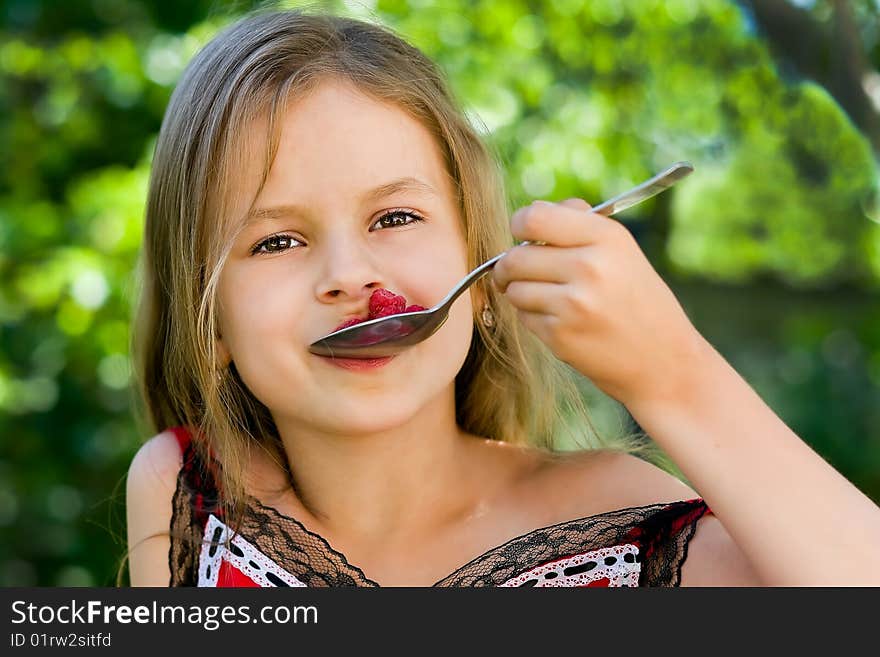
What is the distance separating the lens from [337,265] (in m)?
1.21

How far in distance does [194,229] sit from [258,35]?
283 mm

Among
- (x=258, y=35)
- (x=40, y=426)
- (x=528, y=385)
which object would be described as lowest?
(x=528, y=385)

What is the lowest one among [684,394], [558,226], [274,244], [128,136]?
[684,394]

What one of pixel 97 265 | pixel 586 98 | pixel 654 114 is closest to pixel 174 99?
pixel 97 265

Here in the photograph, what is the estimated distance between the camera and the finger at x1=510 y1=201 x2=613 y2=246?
0.95 meters

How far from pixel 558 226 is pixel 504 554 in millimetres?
523

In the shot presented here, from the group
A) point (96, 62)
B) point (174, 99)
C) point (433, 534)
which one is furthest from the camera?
point (96, 62)

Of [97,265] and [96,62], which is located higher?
[96,62]

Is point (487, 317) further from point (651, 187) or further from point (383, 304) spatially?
point (651, 187)

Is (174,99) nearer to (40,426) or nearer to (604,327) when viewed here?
(604,327)

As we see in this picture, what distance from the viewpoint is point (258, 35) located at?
4.70ft

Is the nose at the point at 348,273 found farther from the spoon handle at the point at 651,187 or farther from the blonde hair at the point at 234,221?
the spoon handle at the point at 651,187

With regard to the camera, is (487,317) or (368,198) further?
(487,317)

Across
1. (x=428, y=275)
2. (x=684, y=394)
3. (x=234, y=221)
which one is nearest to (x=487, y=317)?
(x=428, y=275)
